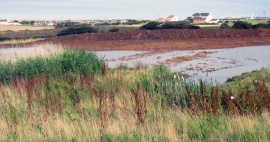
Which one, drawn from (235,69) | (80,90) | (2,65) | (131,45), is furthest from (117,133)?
(131,45)

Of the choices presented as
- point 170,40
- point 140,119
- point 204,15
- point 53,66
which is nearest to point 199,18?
point 204,15

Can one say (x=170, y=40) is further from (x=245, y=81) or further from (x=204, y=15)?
(x=204, y=15)

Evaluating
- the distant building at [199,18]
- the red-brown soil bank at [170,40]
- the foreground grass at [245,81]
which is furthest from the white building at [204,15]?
the foreground grass at [245,81]

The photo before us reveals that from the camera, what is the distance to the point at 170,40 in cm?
4412

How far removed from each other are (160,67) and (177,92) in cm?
556

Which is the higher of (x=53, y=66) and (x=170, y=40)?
(x=53, y=66)

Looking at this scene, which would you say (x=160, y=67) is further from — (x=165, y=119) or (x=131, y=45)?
(x=131, y=45)

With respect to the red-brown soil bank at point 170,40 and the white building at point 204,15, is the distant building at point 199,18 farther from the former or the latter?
the red-brown soil bank at point 170,40

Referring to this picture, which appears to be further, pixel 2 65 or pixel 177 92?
pixel 2 65

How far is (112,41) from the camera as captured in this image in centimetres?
4438

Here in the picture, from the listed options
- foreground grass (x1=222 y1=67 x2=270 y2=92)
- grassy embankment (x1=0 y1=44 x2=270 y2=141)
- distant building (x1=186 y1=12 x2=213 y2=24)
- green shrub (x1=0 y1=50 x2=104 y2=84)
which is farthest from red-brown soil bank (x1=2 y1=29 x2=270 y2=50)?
distant building (x1=186 y1=12 x2=213 y2=24)

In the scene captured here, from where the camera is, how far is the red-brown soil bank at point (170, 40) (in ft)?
129

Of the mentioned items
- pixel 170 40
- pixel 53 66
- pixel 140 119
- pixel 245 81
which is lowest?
pixel 170 40

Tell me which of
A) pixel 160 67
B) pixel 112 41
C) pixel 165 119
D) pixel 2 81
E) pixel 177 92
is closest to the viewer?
pixel 165 119
